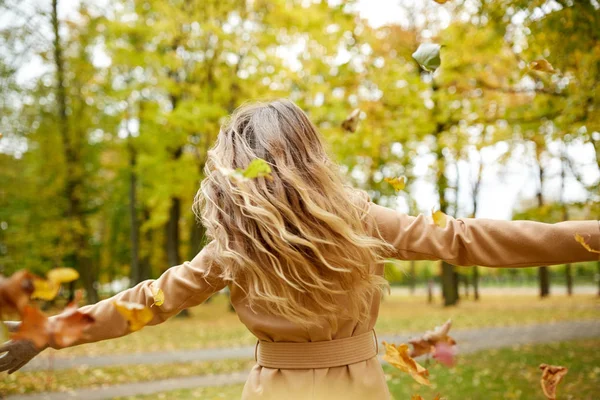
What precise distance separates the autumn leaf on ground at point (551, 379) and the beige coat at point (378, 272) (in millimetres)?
515

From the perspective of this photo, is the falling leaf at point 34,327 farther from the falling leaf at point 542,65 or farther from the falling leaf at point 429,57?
the falling leaf at point 542,65

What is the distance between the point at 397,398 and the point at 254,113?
5025 millimetres

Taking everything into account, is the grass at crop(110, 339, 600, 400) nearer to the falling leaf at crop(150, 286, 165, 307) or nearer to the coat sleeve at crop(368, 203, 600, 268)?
the coat sleeve at crop(368, 203, 600, 268)

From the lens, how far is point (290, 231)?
1.84 meters

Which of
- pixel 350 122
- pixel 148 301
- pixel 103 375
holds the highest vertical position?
pixel 350 122

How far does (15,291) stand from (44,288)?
0.10 m

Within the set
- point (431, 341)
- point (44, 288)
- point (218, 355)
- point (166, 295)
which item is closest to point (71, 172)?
point (218, 355)

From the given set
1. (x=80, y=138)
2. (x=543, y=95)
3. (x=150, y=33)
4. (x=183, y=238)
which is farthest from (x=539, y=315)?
(x=183, y=238)

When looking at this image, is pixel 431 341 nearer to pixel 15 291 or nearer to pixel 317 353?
→ pixel 317 353

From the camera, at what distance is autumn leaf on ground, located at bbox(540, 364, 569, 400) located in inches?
80.1

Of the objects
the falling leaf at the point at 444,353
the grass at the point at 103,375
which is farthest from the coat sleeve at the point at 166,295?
the grass at the point at 103,375

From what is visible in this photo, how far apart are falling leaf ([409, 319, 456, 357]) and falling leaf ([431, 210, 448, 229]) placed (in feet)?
3.18

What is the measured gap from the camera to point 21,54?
36.9 feet

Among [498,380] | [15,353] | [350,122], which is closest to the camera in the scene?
[15,353]
